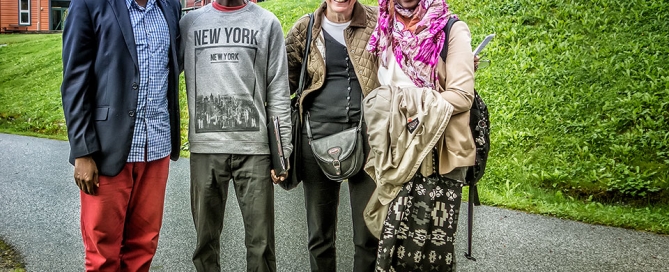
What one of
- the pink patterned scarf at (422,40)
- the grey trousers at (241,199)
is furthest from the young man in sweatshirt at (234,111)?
the pink patterned scarf at (422,40)

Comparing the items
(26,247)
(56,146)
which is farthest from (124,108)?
(56,146)

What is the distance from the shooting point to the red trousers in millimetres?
3016

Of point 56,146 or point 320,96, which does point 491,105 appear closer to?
point 320,96

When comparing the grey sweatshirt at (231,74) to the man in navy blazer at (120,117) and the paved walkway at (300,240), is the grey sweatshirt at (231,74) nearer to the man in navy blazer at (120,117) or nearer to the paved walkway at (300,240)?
the man in navy blazer at (120,117)

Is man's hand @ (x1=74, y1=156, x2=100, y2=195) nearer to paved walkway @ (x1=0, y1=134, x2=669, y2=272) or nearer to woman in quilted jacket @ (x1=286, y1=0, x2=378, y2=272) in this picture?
woman in quilted jacket @ (x1=286, y1=0, x2=378, y2=272)

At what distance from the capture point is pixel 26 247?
5098 millimetres

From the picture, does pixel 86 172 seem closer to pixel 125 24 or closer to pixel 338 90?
pixel 125 24

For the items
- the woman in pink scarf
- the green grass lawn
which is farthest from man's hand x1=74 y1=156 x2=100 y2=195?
the green grass lawn

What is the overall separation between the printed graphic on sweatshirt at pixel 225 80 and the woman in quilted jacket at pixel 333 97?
43cm

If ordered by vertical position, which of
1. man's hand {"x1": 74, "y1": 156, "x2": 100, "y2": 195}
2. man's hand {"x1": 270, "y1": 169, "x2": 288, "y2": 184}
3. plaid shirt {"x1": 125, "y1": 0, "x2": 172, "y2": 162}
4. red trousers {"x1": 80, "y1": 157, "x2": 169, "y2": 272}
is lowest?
red trousers {"x1": 80, "y1": 157, "x2": 169, "y2": 272}

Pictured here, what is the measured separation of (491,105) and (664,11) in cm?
361

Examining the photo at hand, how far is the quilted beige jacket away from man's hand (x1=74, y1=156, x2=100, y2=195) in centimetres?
130

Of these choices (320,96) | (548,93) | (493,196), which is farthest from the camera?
(548,93)

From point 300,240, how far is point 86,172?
2614 mm
